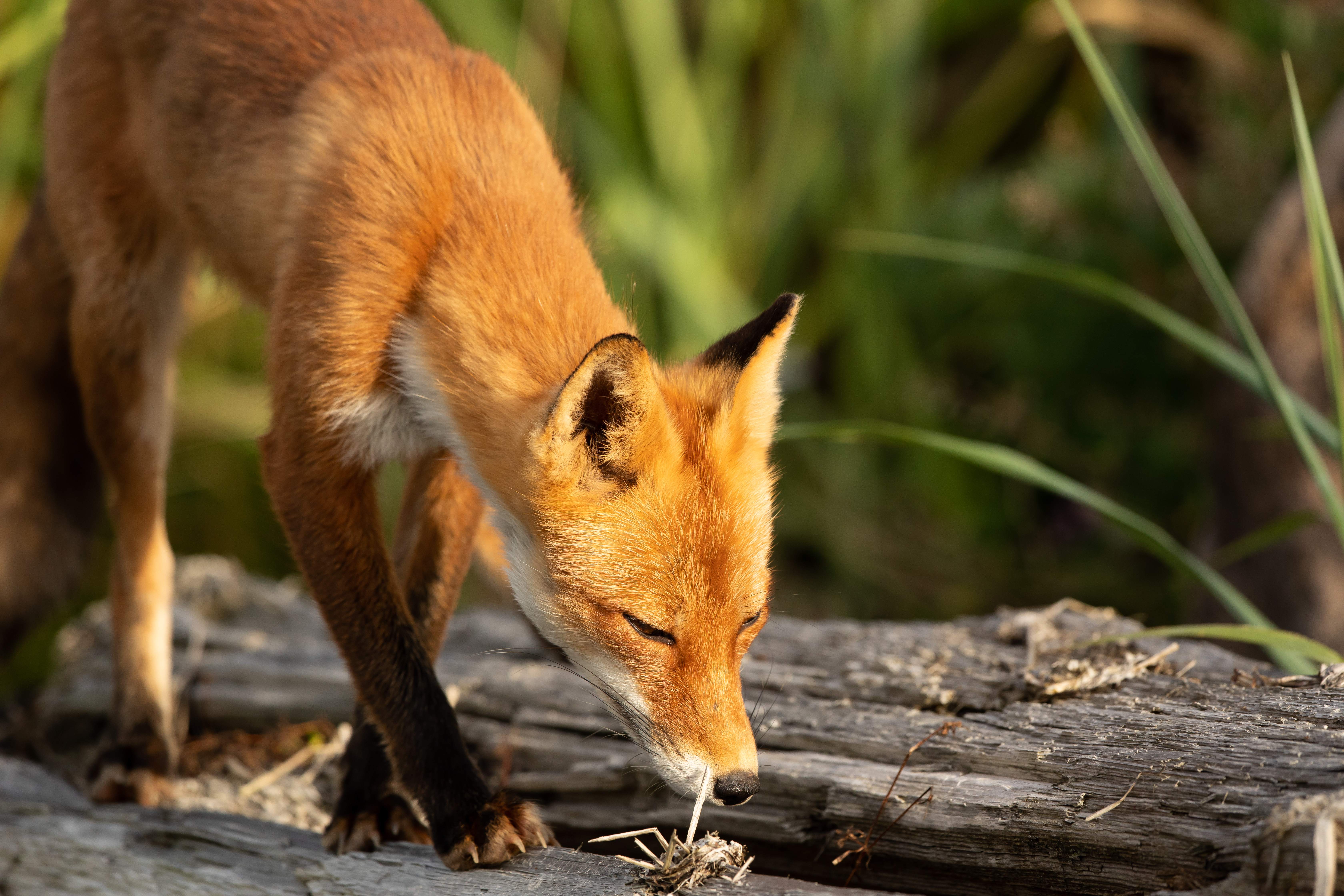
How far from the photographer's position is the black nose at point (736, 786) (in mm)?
2088

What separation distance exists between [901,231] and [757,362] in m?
4.14

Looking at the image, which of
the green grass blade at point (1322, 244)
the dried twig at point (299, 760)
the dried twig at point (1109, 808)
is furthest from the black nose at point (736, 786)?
the green grass blade at point (1322, 244)

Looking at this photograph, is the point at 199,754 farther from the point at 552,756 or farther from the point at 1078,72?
the point at 1078,72

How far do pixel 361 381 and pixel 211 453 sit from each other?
5345mm

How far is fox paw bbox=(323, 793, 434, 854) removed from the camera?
2.52 metres

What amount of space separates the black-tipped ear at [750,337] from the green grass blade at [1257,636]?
0.97 meters

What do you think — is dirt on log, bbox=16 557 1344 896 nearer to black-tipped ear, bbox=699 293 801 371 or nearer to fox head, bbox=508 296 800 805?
fox head, bbox=508 296 800 805

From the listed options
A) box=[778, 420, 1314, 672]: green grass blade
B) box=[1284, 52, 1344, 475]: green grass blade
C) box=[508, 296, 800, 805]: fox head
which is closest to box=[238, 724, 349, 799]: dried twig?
box=[508, 296, 800, 805]: fox head

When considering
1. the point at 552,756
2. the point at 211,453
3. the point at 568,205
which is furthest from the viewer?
the point at 211,453

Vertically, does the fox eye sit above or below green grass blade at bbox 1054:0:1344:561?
below

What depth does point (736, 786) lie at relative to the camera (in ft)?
6.85

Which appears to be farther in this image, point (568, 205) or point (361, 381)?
point (568, 205)

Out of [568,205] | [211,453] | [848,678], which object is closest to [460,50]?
[568,205]

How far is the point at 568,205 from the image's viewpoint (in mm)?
2885
